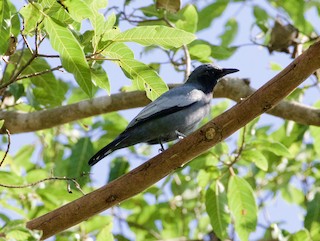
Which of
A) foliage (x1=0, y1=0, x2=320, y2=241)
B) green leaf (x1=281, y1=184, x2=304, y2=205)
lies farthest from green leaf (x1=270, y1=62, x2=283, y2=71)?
green leaf (x1=281, y1=184, x2=304, y2=205)

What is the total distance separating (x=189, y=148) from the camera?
13.8ft

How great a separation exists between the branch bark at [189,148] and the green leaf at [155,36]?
56cm

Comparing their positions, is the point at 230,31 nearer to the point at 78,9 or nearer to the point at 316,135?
the point at 316,135

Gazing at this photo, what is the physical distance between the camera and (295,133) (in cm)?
703

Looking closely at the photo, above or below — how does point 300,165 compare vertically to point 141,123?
below

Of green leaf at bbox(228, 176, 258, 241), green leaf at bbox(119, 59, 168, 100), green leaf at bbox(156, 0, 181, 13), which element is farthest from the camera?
green leaf at bbox(156, 0, 181, 13)

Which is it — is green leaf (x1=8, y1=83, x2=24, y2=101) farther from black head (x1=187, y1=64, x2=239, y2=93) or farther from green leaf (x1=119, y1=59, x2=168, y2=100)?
black head (x1=187, y1=64, x2=239, y2=93)

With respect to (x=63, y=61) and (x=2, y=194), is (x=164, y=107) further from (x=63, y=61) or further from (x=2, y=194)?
(x=2, y=194)

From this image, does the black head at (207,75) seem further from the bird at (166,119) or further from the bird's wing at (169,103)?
the bird's wing at (169,103)

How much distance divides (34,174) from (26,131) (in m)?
0.43

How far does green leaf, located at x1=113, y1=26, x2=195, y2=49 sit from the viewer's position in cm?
429

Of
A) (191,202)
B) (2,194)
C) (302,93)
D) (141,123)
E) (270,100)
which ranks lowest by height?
(191,202)

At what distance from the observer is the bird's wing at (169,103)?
17.4ft

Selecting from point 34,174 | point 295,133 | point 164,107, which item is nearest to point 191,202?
point 295,133
